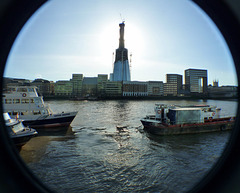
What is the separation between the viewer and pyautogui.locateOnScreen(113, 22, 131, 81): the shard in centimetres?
11448

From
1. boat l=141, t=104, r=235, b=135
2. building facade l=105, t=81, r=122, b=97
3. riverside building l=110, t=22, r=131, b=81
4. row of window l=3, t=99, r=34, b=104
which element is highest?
riverside building l=110, t=22, r=131, b=81

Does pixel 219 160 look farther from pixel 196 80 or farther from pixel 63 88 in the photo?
pixel 196 80

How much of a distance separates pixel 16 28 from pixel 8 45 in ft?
0.48

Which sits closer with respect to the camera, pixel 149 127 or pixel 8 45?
pixel 8 45

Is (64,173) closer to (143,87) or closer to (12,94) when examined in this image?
(12,94)

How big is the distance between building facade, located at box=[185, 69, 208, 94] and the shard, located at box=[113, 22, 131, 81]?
47.2 meters

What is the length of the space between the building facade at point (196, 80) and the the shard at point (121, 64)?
155 ft

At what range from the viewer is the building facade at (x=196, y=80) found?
9681 centimetres

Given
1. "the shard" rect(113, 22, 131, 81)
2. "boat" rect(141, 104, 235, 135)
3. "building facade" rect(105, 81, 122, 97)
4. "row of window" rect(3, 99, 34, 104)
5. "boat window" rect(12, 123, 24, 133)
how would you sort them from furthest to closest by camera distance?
1. "the shard" rect(113, 22, 131, 81)
2. "building facade" rect(105, 81, 122, 97)
3. "row of window" rect(3, 99, 34, 104)
4. "boat" rect(141, 104, 235, 135)
5. "boat window" rect(12, 123, 24, 133)

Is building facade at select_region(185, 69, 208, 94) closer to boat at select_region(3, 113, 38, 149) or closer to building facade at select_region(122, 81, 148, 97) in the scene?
building facade at select_region(122, 81, 148, 97)

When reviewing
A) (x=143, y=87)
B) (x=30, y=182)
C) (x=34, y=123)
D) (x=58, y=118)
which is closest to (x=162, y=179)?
(x=30, y=182)

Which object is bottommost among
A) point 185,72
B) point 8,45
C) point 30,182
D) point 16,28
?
point 30,182

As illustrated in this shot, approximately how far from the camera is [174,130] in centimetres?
1101

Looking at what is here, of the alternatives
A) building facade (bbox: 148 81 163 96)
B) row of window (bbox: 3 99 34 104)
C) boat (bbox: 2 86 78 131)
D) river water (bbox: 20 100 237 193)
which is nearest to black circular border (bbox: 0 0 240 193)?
river water (bbox: 20 100 237 193)
